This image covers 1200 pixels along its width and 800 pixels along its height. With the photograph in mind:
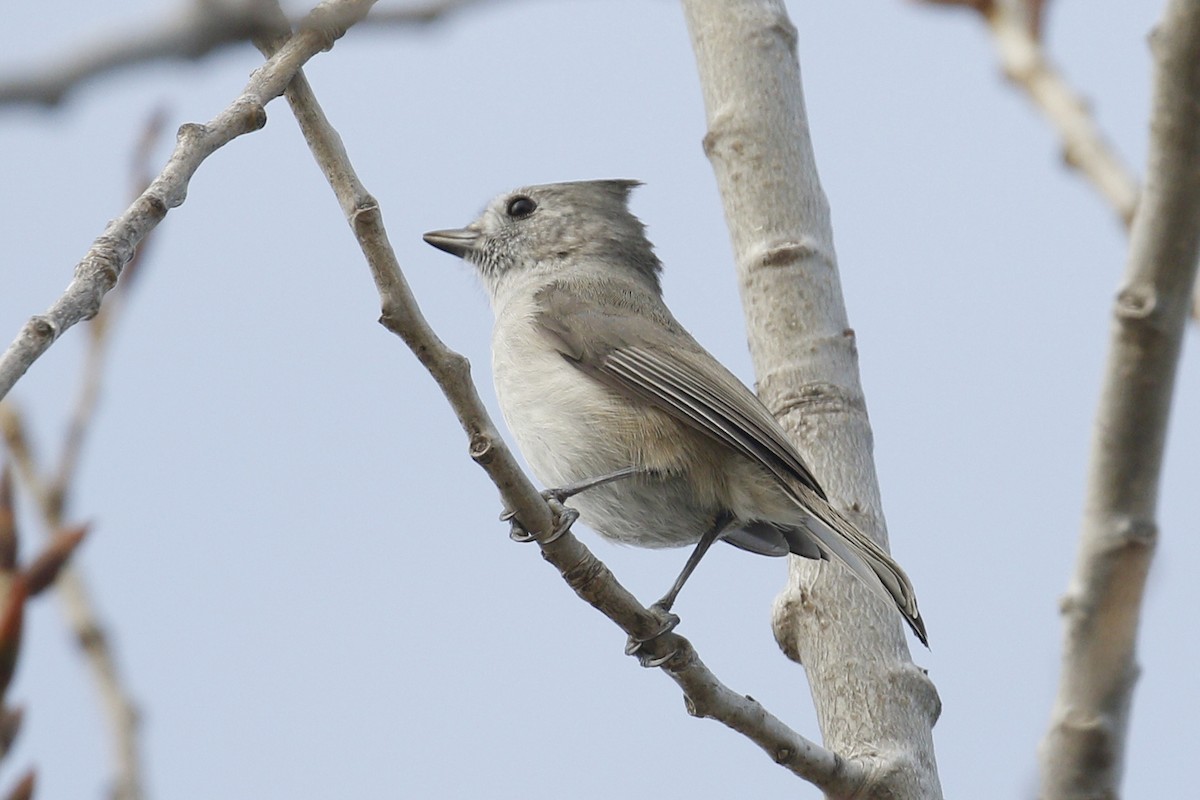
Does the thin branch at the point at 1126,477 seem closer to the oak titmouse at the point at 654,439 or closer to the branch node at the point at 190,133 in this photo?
the branch node at the point at 190,133

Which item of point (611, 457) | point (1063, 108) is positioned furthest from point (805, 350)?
point (1063, 108)

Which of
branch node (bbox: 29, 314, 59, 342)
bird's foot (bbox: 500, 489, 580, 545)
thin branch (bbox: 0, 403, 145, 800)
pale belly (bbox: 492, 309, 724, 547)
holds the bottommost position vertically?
thin branch (bbox: 0, 403, 145, 800)

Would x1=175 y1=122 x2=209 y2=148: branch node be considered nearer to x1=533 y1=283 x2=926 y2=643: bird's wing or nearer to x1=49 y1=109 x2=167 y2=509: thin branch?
x1=49 y1=109 x2=167 y2=509: thin branch

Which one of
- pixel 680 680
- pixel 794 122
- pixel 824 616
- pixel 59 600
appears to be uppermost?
pixel 794 122

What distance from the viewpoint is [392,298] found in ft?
8.50

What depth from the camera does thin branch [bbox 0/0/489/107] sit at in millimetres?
898

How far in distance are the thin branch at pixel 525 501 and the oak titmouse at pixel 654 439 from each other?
2.15 ft

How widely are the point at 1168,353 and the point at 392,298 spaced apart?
5.37 feet

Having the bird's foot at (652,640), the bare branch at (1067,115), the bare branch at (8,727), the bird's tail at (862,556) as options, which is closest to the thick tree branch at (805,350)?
the bird's tail at (862,556)

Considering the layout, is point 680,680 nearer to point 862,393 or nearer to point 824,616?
point 824,616

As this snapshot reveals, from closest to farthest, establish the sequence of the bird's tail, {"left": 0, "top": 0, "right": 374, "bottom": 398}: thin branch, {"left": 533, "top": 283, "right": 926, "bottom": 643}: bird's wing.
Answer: {"left": 0, "top": 0, "right": 374, "bottom": 398}: thin branch
the bird's tail
{"left": 533, "top": 283, "right": 926, "bottom": 643}: bird's wing

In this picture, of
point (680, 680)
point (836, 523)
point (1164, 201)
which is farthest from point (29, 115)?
point (836, 523)

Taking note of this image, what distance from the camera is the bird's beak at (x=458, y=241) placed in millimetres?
5895

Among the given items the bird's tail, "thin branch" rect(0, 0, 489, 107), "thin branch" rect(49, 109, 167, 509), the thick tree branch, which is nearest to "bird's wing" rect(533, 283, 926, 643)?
the bird's tail
